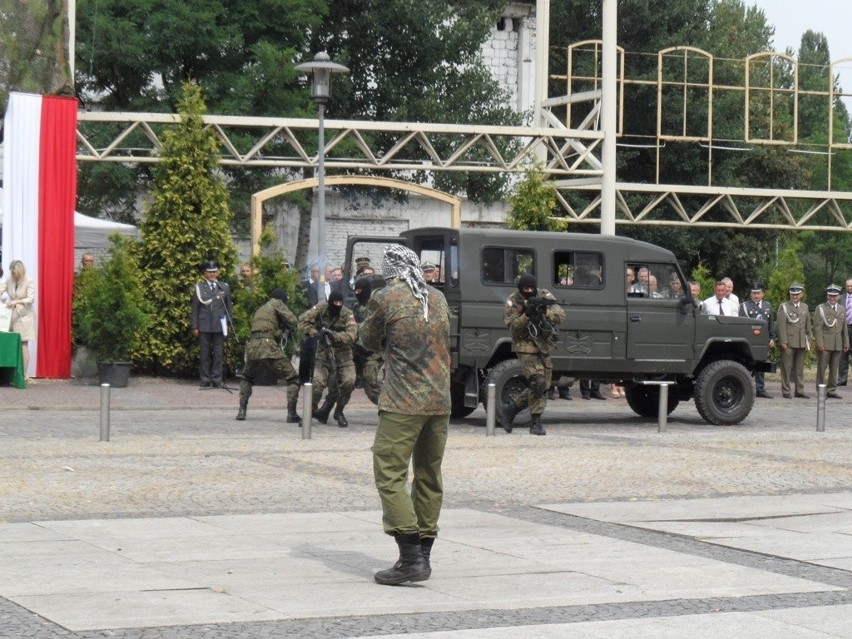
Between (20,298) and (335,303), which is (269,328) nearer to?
(335,303)

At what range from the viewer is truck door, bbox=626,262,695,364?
65.8 feet

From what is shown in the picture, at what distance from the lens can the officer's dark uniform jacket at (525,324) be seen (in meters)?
17.7

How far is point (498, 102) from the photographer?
41.8m

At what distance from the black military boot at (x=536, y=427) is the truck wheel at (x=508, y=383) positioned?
1.72ft

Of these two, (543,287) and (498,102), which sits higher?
(498,102)

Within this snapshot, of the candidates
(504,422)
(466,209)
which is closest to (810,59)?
(466,209)

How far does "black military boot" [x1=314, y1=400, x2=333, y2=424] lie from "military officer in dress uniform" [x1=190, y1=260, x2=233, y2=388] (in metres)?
5.87

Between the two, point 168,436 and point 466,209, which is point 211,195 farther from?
point 466,209

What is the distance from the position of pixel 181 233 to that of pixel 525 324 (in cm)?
987

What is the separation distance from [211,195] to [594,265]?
28.1 feet

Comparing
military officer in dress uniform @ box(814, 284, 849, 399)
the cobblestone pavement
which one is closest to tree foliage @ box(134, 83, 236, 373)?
the cobblestone pavement

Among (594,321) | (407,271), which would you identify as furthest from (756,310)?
(407,271)

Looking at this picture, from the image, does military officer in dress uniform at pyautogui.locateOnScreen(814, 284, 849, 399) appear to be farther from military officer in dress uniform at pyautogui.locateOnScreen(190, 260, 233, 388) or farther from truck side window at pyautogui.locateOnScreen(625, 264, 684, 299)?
military officer in dress uniform at pyautogui.locateOnScreen(190, 260, 233, 388)

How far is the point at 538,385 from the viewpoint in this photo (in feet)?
59.4
